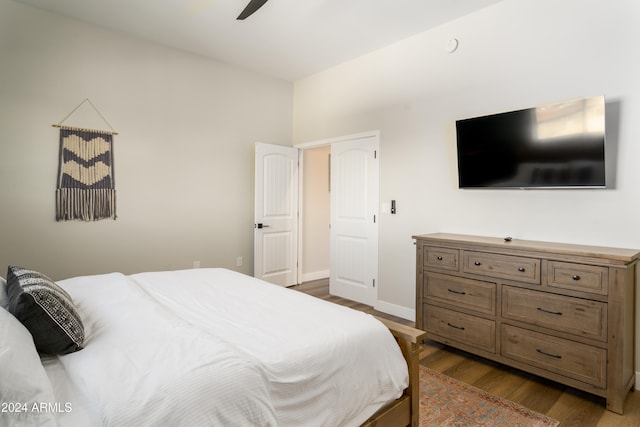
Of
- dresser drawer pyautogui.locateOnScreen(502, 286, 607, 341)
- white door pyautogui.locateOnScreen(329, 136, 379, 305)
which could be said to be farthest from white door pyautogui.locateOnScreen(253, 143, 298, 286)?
dresser drawer pyautogui.locateOnScreen(502, 286, 607, 341)

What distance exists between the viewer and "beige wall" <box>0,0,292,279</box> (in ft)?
10.7

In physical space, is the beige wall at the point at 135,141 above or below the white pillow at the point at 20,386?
above

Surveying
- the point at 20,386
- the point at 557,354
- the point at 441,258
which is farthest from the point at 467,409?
the point at 20,386

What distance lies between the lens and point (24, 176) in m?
3.27

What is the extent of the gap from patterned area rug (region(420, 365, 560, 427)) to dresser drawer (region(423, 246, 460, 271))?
89 centimetres

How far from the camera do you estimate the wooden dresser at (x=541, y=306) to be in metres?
2.15

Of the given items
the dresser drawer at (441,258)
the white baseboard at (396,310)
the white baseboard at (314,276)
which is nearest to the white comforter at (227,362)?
the dresser drawer at (441,258)

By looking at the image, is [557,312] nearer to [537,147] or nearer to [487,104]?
[537,147]

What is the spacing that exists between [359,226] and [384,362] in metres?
2.81

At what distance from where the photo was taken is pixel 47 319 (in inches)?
50.3

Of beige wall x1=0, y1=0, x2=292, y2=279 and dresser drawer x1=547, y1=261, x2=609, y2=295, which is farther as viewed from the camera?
beige wall x1=0, y1=0, x2=292, y2=279

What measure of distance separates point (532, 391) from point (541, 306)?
Result: 1.88 ft

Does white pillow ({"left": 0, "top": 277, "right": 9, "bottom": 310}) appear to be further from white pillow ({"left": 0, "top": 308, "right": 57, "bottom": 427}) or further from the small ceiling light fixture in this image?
the small ceiling light fixture

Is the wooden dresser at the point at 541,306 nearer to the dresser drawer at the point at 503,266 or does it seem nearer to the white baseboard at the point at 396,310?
the dresser drawer at the point at 503,266
